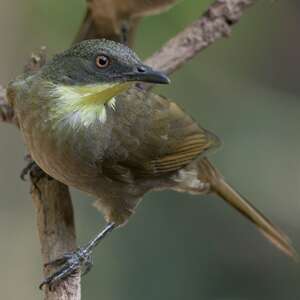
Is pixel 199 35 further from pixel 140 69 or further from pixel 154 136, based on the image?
pixel 140 69

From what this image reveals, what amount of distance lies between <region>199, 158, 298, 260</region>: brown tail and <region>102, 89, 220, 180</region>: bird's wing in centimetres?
22

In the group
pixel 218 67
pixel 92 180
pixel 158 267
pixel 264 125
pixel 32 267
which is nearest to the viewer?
pixel 92 180

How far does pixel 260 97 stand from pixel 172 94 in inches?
23.1

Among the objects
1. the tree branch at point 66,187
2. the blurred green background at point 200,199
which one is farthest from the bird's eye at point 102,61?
the blurred green background at point 200,199

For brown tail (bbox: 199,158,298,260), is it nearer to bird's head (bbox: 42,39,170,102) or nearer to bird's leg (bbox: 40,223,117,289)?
bird's leg (bbox: 40,223,117,289)

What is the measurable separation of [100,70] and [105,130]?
286mm

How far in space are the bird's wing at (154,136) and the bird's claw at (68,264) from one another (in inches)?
13.4

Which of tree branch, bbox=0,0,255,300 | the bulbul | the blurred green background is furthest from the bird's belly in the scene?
the blurred green background

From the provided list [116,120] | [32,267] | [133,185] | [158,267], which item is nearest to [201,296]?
[158,267]

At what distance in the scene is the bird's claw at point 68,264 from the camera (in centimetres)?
262

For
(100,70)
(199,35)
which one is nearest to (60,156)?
(100,70)

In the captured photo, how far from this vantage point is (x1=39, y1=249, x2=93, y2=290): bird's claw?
2623mm

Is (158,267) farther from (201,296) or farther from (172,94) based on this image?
(172,94)

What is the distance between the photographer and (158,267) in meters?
4.04
